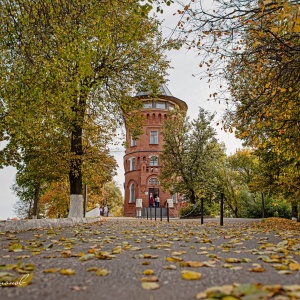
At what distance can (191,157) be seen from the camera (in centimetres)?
2931

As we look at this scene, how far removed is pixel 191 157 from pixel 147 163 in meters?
11.1

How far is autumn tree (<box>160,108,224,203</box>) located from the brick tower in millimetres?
8073

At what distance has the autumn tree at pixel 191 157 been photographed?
28.6 meters

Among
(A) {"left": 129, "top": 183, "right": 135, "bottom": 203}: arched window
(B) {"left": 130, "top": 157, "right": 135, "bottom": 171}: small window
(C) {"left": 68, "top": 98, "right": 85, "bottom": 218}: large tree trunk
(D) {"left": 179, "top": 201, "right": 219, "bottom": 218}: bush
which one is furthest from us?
(B) {"left": 130, "top": 157, "right": 135, "bottom": 171}: small window

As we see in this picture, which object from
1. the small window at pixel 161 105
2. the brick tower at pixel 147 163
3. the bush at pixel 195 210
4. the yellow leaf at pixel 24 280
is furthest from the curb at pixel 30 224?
the small window at pixel 161 105

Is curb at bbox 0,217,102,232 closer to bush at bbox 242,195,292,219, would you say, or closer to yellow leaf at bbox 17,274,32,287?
yellow leaf at bbox 17,274,32,287

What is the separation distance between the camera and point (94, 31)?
809 cm

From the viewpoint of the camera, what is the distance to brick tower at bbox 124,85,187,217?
38.9 m

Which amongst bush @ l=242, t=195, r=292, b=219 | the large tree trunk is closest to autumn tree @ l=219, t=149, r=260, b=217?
bush @ l=242, t=195, r=292, b=219

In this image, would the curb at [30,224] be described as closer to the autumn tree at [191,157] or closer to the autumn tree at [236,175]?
the autumn tree at [191,157]

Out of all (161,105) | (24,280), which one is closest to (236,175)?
(161,105)

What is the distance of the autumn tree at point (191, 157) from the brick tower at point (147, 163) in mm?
8073

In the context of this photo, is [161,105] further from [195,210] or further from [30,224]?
[30,224]

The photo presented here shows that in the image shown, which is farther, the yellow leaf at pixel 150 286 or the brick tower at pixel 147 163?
the brick tower at pixel 147 163
